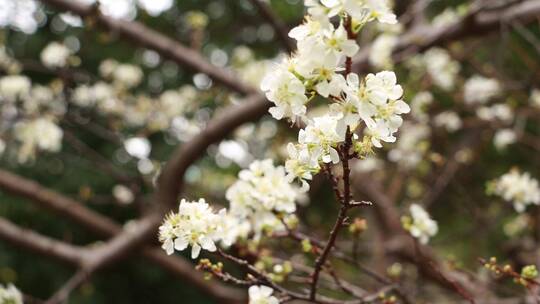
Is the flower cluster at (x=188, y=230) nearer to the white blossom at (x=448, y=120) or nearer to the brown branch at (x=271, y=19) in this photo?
the brown branch at (x=271, y=19)

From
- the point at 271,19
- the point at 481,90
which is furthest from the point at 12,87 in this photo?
the point at 481,90

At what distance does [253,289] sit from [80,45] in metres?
5.26

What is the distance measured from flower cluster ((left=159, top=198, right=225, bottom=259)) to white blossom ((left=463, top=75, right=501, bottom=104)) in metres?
2.94

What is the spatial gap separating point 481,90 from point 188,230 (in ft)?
10.4

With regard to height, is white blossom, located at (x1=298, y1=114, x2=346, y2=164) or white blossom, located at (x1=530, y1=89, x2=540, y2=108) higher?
white blossom, located at (x1=530, y1=89, x2=540, y2=108)

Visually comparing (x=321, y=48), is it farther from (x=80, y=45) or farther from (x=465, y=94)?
(x=80, y=45)

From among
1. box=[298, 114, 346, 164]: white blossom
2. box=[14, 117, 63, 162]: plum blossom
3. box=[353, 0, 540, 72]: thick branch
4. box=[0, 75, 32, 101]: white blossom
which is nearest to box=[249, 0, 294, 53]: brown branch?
box=[353, 0, 540, 72]: thick branch

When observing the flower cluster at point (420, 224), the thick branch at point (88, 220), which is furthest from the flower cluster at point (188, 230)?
the thick branch at point (88, 220)

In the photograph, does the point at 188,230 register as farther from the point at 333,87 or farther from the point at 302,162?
the point at 333,87

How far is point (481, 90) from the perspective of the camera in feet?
13.3

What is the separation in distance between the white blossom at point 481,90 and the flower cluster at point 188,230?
2.94 metres

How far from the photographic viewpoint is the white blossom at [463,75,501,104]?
13.0 feet

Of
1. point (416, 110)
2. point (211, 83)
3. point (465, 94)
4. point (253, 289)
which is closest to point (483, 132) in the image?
point (465, 94)

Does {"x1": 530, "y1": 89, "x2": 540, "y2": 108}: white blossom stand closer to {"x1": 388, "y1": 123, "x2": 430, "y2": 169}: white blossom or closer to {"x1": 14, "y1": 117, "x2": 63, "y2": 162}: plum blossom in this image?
{"x1": 388, "y1": 123, "x2": 430, "y2": 169}: white blossom
